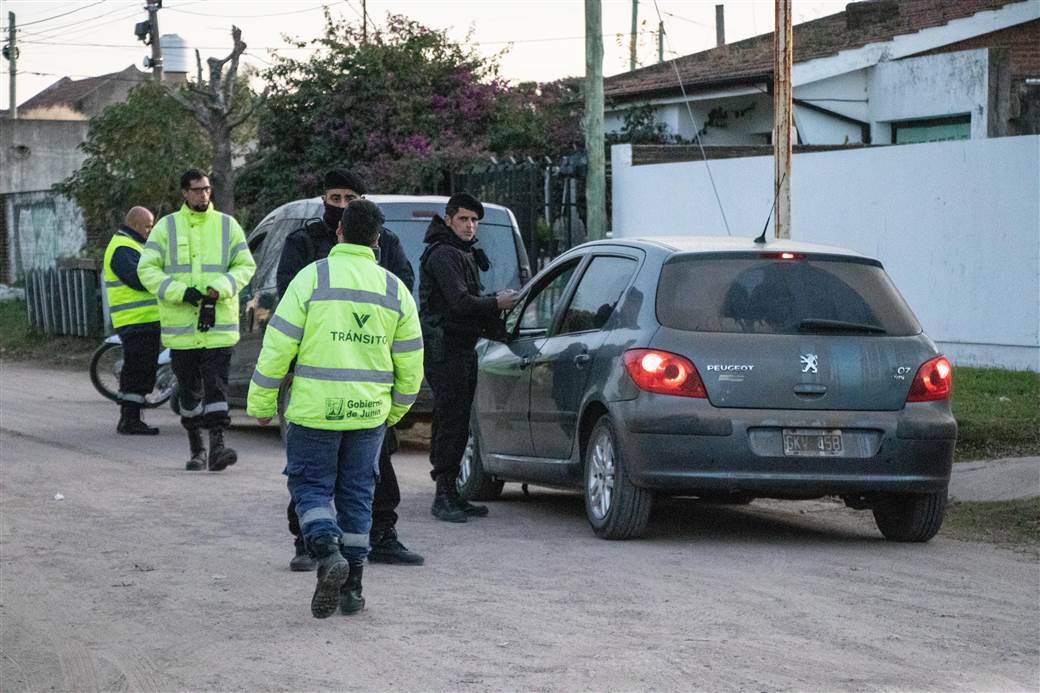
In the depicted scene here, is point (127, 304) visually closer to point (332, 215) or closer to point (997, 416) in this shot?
point (332, 215)

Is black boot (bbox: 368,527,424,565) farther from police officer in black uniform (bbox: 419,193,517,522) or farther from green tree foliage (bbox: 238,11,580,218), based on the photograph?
green tree foliage (bbox: 238,11,580,218)

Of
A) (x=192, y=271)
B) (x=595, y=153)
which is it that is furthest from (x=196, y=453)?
(x=595, y=153)

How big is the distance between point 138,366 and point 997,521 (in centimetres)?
809

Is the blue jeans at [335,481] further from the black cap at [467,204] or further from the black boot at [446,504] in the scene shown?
the black cap at [467,204]

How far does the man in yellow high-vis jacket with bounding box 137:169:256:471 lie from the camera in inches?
487

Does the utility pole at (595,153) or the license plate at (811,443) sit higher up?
the utility pole at (595,153)

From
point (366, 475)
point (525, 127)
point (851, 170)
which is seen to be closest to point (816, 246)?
point (366, 475)

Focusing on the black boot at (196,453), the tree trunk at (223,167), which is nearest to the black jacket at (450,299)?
the black boot at (196,453)

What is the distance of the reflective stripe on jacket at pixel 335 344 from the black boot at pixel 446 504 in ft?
8.79

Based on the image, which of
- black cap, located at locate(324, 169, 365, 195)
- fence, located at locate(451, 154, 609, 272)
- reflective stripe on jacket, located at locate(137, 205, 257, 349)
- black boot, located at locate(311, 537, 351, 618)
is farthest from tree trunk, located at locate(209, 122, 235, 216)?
black boot, located at locate(311, 537, 351, 618)

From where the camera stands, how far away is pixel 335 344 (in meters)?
7.23

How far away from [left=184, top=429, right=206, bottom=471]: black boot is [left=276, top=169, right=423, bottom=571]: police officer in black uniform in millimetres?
3848

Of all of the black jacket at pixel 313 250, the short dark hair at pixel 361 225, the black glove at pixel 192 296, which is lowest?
the black glove at pixel 192 296

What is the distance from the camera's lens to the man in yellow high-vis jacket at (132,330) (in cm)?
1517
